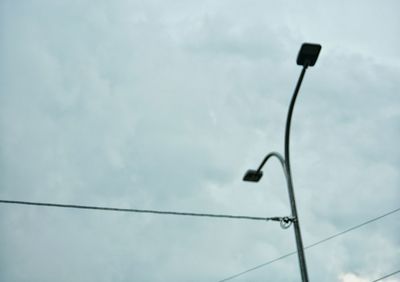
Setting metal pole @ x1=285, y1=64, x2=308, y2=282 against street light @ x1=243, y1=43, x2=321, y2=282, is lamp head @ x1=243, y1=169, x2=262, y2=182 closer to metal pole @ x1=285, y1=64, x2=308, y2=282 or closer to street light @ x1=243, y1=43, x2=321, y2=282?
street light @ x1=243, y1=43, x2=321, y2=282

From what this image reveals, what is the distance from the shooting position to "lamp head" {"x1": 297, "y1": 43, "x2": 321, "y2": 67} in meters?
8.79

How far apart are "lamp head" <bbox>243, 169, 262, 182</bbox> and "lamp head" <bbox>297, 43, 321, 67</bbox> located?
335cm

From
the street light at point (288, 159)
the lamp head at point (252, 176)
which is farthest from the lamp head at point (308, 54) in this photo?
the lamp head at point (252, 176)

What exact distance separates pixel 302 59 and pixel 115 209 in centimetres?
545

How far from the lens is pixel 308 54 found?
8.89m

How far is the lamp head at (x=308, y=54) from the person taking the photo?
8.79 meters

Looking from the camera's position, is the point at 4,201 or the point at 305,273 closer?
the point at 305,273

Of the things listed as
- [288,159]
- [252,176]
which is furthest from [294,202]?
[252,176]

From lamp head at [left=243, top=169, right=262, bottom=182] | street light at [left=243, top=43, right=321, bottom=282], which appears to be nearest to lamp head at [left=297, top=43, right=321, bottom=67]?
street light at [left=243, top=43, right=321, bottom=282]

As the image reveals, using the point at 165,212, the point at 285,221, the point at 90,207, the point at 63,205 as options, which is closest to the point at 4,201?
the point at 63,205

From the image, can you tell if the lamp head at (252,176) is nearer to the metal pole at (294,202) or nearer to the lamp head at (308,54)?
the metal pole at (294,202)

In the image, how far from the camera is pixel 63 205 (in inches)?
331

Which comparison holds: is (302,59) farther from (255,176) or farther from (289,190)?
(255,176)

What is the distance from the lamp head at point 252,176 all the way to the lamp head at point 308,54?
3.35m
